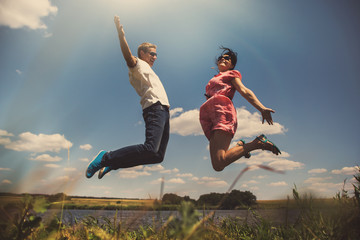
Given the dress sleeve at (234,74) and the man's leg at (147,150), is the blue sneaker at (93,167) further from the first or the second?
the dress sleeve at (234,74)

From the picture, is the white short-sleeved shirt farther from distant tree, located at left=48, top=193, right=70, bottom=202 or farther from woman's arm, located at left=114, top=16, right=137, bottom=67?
distant tree, located at left=48, top=193, right=70, bottom=202

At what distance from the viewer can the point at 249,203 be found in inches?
77.0

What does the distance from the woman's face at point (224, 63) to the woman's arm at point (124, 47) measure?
1943 mm

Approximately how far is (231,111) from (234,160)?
909mm

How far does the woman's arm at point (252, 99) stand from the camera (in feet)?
13.1

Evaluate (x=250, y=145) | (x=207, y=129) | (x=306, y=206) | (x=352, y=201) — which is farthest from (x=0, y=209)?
(x=250, y=145)

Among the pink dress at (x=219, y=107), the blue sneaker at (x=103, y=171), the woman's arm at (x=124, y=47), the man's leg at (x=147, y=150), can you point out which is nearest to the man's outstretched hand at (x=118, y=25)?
the woman's arm at (x=124, y=47)

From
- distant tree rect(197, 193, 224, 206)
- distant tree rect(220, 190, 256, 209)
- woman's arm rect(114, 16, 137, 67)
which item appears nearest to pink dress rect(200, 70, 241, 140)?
woman's arm rect(114, 16, 137, 67)

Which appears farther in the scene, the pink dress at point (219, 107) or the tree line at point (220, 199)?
the pink dress at point (219, 107)

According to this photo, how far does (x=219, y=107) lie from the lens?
13.7 feet

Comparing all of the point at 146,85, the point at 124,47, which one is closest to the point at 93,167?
the point at 146,85

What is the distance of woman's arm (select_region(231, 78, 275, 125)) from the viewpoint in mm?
3990

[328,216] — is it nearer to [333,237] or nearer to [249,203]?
[333,237]

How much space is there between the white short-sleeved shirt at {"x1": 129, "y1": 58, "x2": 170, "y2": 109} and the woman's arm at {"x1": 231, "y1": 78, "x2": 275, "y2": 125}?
140 cm
